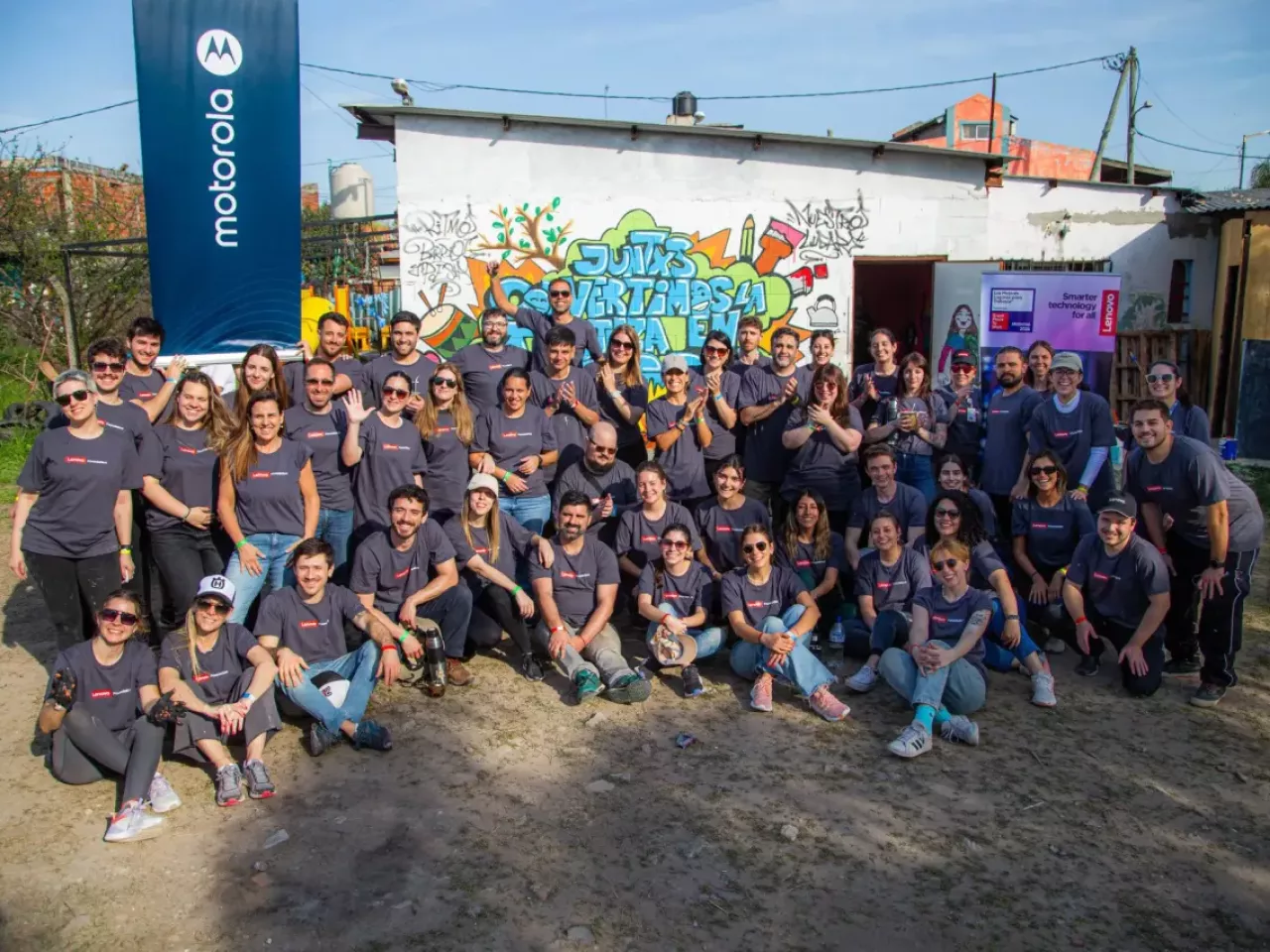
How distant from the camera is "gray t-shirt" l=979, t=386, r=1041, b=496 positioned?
6.94 metres

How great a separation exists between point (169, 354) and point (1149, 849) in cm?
691

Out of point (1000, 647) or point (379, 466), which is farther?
point (379, 466)

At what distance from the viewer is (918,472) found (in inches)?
281

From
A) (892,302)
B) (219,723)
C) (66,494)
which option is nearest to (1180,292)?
(892,302)

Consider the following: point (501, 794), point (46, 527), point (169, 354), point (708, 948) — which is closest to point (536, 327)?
point (169, 354)

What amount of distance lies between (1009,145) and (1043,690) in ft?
99.6

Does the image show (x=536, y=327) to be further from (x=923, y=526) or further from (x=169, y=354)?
(x=923, y=526)

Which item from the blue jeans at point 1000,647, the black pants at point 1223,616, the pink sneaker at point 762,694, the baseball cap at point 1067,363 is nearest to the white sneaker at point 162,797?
the pink sneaker at point 762,694

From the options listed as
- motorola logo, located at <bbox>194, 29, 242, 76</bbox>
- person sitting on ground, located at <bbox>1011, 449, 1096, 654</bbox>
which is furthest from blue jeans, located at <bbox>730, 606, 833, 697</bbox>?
motorola logo, located at <bbox>194, 29, 242, 76</bbox>

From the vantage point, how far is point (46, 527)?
18.1 feet

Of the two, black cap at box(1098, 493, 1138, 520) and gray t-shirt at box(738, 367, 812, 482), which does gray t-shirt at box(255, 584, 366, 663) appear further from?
black cap at box(1098, 493, 1138, 520)

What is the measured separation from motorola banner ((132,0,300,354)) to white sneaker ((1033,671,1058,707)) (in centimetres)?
593

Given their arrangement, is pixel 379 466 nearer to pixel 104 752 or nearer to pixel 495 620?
pixel 495 620

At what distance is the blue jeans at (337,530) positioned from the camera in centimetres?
632
